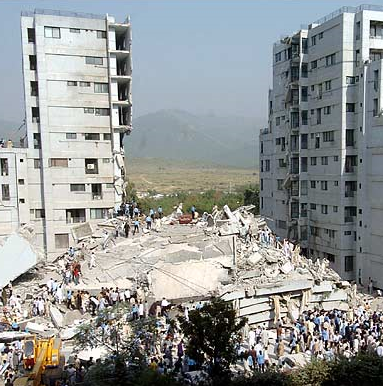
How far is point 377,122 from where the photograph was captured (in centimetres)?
3678

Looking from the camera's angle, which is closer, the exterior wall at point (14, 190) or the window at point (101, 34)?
the exterior wall at point (14, 190)

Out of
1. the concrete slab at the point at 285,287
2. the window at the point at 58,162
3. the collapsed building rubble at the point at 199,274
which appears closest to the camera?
the collapsed building rubble at the point at 199,274

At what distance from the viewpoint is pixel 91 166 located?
136 ft

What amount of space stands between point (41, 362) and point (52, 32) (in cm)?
2893

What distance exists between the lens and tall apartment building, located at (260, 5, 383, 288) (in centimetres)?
3772

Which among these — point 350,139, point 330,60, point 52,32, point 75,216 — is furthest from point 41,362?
→ point 330,60

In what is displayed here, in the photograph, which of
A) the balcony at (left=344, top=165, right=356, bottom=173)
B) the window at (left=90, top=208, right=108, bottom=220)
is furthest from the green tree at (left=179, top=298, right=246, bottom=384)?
the window at (left=90, top=208, right=108, bottom=220)

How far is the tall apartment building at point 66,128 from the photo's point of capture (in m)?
39.2

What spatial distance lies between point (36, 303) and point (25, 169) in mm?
18494

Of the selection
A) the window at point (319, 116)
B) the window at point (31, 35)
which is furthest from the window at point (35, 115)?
the window at point (319, 116)

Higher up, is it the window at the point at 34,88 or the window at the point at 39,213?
the window at the point at 34,88

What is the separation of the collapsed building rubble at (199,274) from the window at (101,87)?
14.4m

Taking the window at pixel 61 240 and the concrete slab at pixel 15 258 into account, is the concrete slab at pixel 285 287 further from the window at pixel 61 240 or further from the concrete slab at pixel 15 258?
the window at pixel 61 240

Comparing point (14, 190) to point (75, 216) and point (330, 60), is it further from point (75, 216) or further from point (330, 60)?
point (330, 60)
